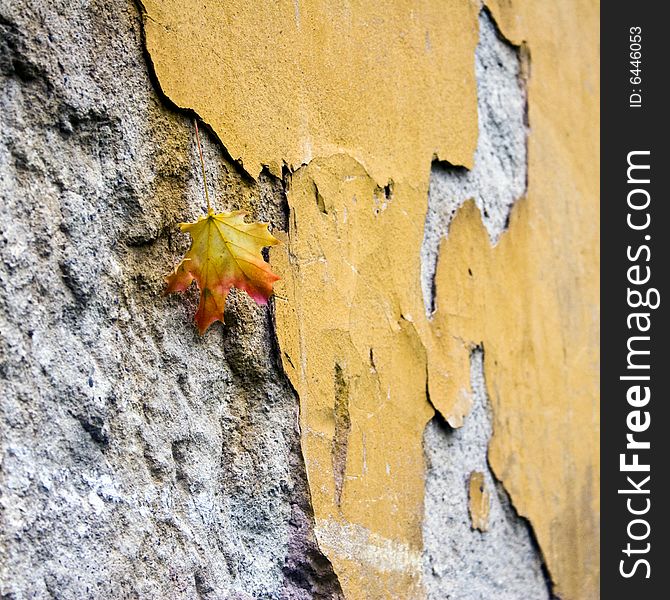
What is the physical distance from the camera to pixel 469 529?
1.30 m

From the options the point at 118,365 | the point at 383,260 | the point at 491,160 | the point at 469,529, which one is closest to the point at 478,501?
the point at 469,529

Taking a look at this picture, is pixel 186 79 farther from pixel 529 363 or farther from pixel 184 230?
pixel 529 363

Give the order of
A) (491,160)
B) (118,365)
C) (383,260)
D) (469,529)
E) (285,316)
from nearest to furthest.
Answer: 1. (118,365)
2. (285,316)
3. (383,260)
4. (469,529)
5. (491,160)

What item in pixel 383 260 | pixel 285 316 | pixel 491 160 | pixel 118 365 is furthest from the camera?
pixel 491 160

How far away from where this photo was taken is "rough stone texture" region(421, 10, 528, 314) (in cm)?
129

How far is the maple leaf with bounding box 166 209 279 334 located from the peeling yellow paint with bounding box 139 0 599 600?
0.08 metres

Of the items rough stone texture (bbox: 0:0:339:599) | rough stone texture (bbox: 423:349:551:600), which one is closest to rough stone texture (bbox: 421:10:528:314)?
rough stone texture (bbox: 423:349:551:600)

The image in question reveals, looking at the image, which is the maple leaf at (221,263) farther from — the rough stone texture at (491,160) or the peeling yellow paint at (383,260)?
the rough stone texture at (491,160)

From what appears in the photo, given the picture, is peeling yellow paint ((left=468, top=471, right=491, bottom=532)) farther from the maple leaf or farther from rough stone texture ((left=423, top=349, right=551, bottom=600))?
the maple leaf

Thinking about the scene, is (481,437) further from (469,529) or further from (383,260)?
(383,260)

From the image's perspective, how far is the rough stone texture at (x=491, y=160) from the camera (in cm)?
129

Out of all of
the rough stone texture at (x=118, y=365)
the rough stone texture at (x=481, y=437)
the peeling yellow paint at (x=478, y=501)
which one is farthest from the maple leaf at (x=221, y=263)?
the peeling yellow paint at (x=478, y=501)

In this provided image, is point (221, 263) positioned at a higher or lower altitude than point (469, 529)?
higher

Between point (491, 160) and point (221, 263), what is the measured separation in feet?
2.33
